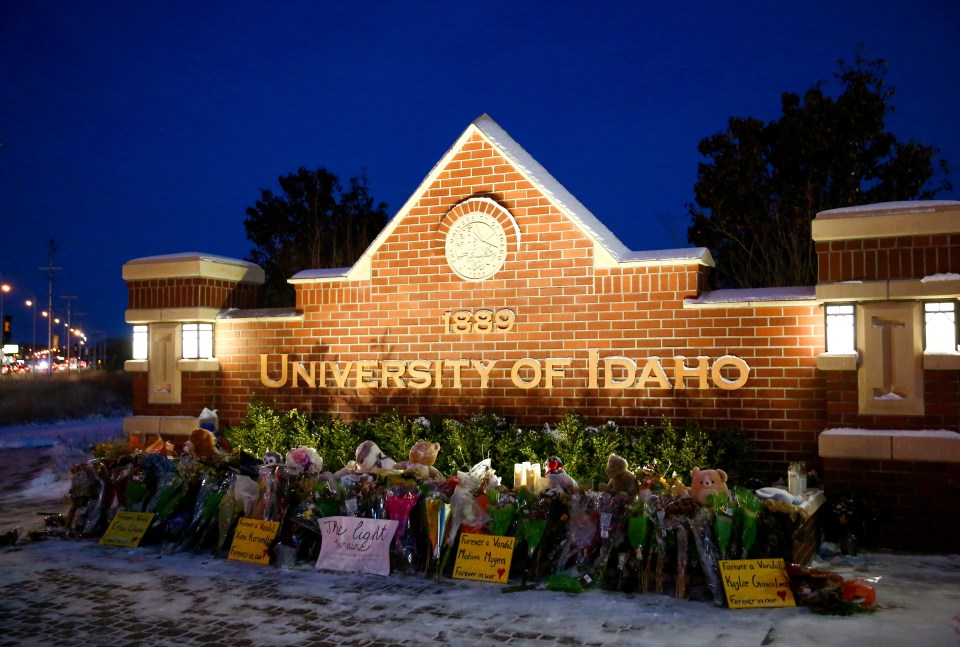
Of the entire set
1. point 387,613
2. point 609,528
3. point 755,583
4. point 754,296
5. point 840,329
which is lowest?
point 387,613

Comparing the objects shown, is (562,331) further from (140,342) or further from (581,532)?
(140,342)

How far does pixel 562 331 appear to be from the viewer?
1033 centimetres

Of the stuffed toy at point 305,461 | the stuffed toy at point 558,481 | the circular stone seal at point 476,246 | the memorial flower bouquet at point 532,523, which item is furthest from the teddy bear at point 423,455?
the circular stone seal at point 476,246

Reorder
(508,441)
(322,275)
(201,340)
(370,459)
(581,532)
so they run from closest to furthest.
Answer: (581,532), (370,459), (508,441), (322,275), (201,340)

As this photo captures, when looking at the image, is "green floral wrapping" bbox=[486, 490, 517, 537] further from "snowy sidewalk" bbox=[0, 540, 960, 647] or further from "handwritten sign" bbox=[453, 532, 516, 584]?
"snowy sidewalk" bbox=[0, 540, 960, 647]

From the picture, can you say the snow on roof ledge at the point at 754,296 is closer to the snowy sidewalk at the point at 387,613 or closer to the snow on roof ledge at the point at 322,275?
the snowy sidewalk at the point at 387,613

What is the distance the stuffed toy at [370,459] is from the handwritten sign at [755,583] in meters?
3.79

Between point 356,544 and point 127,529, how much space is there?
271 centimetres

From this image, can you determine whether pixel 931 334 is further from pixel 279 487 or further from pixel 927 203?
pixel 279 487

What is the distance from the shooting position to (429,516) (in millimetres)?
7504

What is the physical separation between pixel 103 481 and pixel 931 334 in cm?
858

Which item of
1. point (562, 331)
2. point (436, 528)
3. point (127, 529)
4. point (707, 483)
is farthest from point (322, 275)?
point (707, 483)

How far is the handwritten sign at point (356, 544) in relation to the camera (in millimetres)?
7645

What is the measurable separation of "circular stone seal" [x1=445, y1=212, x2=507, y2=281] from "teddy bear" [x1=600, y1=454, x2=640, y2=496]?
343cm
